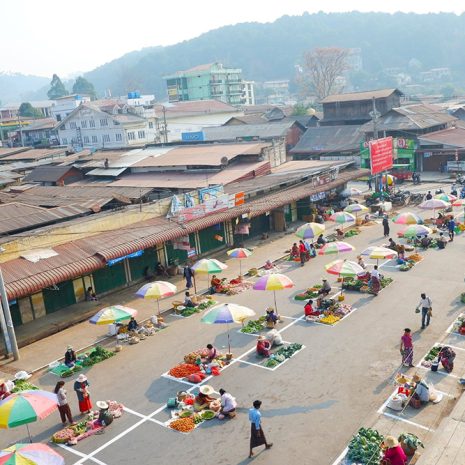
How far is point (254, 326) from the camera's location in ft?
76.4

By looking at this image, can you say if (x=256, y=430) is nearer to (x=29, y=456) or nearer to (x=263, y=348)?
(x=29, y=456)

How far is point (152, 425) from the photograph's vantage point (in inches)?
649

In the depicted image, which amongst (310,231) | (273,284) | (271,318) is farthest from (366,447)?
(310,231)

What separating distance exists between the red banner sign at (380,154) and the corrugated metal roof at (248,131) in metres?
26.2

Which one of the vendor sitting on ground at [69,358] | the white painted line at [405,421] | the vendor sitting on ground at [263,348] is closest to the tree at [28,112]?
the vendor sitting on ground at [69,358]

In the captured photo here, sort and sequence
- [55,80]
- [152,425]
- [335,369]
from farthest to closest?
1. [55,80]
2. [335,369]
3. [152,425]

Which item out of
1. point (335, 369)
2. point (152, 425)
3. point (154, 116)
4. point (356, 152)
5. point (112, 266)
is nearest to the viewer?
point (152, 425)

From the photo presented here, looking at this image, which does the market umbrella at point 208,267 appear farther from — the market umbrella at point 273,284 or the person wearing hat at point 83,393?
the person wearing hat at point 83,393

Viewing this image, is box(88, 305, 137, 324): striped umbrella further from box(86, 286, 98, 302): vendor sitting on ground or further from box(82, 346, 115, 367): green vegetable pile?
box(86, 286, 98, 302): vendor sitting on ground

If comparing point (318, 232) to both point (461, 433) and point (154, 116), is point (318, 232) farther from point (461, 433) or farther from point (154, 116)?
point (154, 116)

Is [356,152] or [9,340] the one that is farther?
[356,152]

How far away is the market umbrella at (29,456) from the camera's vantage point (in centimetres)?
1205

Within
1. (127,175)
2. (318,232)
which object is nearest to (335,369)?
(318,232)

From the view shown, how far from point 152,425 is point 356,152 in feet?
183
